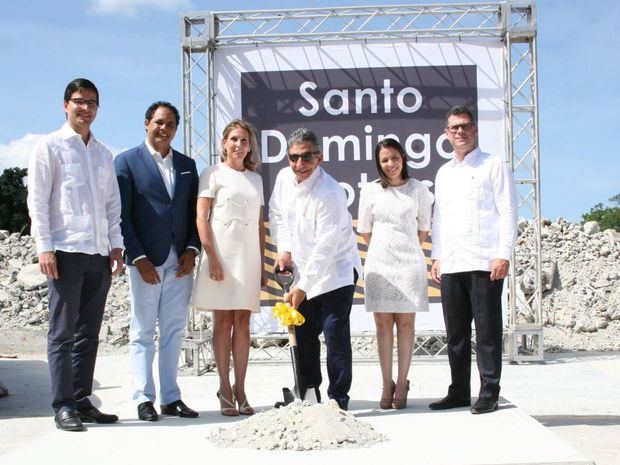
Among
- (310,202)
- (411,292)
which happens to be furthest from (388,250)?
(310,202)

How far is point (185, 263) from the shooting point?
4391 millimetres

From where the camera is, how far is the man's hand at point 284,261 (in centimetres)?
432

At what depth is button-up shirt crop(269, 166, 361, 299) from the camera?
4.25 meters

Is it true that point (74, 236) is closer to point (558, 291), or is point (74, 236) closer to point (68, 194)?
point (68, 194)

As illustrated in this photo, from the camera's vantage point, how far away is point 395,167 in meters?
4.59

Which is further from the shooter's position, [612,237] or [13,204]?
[13,204]

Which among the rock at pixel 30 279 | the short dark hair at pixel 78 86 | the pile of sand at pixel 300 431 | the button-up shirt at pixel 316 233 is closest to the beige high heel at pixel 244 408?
the pile of sand at pixel 300 431

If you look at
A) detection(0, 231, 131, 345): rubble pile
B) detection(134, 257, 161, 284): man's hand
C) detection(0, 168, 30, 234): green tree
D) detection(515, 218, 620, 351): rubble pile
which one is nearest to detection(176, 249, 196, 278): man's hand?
detection(134, 257, 161, 284): man's hand

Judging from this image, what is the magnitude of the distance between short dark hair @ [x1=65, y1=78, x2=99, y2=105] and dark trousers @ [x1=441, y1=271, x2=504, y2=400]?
7.41 ft

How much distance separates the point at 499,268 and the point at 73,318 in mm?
2332

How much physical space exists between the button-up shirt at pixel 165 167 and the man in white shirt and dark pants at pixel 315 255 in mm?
615

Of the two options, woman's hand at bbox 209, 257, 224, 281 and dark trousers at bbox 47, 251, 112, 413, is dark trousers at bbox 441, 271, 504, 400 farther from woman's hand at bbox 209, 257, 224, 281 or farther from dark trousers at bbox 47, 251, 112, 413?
dark trousers at bbox 47, 251, 112, 413

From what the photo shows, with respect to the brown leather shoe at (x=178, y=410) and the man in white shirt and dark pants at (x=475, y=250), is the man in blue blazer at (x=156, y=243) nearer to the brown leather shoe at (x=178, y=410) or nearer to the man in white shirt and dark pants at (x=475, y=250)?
the brown leather shoe at (x=178, y=410)

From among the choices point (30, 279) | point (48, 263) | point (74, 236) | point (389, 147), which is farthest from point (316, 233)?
point (30, 279)
